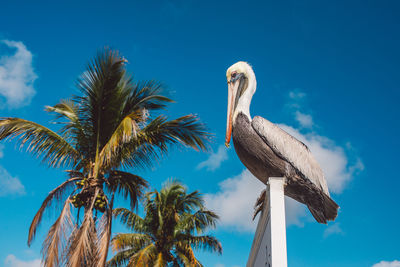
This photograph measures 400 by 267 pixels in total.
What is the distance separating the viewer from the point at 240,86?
18.0ft

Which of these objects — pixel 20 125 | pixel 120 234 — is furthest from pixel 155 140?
pixel 120 234

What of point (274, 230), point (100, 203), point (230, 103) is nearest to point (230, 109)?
point (230, 103)

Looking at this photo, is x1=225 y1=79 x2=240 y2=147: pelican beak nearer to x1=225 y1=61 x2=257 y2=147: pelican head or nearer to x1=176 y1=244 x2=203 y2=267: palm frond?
x1=225 y1=61 x2=257 y2=147: pelican head

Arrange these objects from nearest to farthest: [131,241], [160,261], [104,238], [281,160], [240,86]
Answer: [281,160] → [240,86] → [104,238] → [160,261] → [131,241]

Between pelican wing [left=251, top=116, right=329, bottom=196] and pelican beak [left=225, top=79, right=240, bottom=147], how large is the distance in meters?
0.42

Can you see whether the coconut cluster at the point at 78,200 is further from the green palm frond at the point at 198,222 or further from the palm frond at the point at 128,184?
the green palm frond at the point at 198,222

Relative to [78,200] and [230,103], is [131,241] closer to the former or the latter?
[78,200]

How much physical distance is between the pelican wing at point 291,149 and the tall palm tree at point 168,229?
11.6m

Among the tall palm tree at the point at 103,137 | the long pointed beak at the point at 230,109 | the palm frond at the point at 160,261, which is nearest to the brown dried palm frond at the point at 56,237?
the tall palm tree at the point at 103,137

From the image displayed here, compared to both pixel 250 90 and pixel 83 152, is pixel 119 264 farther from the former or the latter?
pixel 250 90

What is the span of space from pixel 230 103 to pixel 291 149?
1.29 metres

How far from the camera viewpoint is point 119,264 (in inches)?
623

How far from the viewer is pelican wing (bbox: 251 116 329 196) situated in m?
4.31

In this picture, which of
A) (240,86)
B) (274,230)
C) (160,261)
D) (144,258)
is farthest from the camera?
(160,261)
